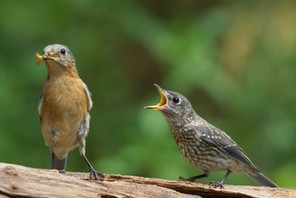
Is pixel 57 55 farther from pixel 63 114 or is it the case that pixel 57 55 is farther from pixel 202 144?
pixel 202 144

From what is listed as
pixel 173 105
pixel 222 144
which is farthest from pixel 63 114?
pixel 222 144

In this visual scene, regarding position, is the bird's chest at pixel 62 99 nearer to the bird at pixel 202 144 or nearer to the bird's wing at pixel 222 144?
the bird at pixel 202 144

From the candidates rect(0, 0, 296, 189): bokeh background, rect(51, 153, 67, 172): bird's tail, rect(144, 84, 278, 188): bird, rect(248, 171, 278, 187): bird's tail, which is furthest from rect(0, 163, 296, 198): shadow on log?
rect(0, 0, 296, 189): bokeh background

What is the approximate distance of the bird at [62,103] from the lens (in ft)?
24.2

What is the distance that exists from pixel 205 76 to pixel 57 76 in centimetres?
292

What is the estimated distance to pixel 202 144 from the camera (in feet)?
24.8

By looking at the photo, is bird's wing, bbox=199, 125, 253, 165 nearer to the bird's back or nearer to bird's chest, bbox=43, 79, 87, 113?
the bird's back

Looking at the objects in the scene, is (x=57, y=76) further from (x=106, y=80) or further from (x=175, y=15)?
(x=175, y=15)

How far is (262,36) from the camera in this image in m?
11.0

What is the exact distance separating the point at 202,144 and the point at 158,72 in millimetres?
4293

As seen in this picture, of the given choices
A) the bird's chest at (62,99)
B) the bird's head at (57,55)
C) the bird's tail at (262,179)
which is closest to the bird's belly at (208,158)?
the bird's tail at (262,179)

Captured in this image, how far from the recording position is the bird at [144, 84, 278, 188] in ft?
24.6

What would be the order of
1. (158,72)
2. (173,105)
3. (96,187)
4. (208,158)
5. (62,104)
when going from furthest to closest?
(158,72) < (173,105) < (208,158) < (62,104) < (96,187)

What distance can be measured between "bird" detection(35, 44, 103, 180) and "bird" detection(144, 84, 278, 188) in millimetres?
614
